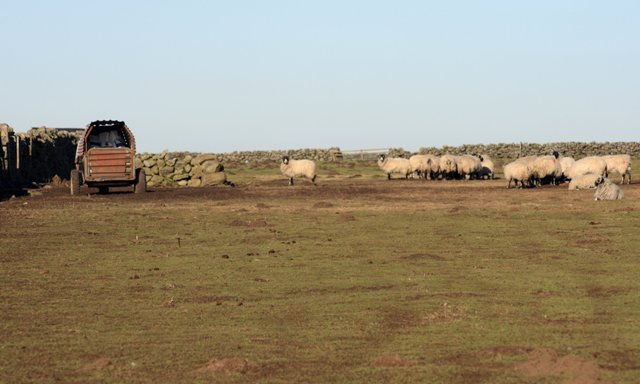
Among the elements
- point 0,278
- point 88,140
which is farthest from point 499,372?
point 88,140

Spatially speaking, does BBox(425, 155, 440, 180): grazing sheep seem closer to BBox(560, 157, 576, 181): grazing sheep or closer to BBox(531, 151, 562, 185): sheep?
BBox(560, 157, 576, 181): grazing sheep

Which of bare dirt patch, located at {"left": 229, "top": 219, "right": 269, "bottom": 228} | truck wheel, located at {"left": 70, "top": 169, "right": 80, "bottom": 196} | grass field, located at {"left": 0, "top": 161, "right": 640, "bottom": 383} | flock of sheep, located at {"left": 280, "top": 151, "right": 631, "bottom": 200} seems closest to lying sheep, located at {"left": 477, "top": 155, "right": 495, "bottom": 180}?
flock of sheep, located at {"left": 280, "top": 151, "right": 631, "bottom": 200}

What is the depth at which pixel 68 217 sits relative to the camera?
2931 centimetres

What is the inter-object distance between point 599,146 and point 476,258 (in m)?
61.5

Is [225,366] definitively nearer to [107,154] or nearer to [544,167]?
[107,154]

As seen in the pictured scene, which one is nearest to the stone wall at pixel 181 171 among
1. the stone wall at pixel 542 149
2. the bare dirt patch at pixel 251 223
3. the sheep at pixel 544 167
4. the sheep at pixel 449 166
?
the sheep at pixel 449 166

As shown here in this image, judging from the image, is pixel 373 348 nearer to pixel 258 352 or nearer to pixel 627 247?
pixel 258 352

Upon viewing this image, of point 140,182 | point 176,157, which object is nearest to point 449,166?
point 176,157

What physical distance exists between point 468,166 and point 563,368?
145 ft

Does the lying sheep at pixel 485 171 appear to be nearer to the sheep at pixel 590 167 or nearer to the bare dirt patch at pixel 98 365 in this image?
the sheep at pixel 590 167

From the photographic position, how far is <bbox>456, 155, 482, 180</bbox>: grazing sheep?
53.6 meters

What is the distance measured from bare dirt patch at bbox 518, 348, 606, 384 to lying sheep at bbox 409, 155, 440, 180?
45.6m

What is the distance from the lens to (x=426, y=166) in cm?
5616

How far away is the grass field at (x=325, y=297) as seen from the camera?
33.8 ft
